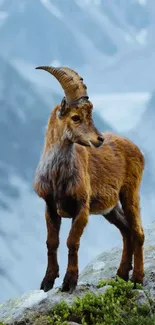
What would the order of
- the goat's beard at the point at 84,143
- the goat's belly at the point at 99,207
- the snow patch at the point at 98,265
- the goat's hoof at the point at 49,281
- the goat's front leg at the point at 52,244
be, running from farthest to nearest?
the snow patch at the point at 98,265 < the goat's belly at the point at 99,207 < the goat's hoof at the point at 49,281 < the goat's front leg at the point at 52,244 < the goat's beard at the point at 84,143

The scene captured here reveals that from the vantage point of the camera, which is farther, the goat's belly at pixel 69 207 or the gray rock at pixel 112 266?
the gray rock at pixel 112 266

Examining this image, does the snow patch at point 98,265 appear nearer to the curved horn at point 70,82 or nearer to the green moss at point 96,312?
the green moss at point 96,312

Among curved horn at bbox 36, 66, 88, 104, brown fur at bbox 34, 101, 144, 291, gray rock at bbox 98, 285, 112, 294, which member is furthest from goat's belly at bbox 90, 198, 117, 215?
curved horn at bbox 36, 66, 88, 104

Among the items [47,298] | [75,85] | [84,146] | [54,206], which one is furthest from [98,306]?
[75,85]

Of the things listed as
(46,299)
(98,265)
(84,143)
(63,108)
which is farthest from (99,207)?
(98,265)

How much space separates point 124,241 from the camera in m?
13.4

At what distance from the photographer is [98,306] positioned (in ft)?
39.4

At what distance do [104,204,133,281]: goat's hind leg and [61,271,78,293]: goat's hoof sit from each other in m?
1.50

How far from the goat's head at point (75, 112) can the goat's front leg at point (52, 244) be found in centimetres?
119

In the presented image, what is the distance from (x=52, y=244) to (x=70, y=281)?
24.0 inches

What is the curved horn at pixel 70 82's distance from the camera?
37.8 feet

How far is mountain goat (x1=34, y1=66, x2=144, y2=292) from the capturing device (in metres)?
11.5

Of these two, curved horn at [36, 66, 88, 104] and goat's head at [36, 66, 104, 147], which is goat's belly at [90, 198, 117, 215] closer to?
goat's head at [36, 66, 104, 147]

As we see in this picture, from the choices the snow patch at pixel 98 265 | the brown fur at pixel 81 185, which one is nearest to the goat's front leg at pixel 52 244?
the brown fur at pixel 81 185
